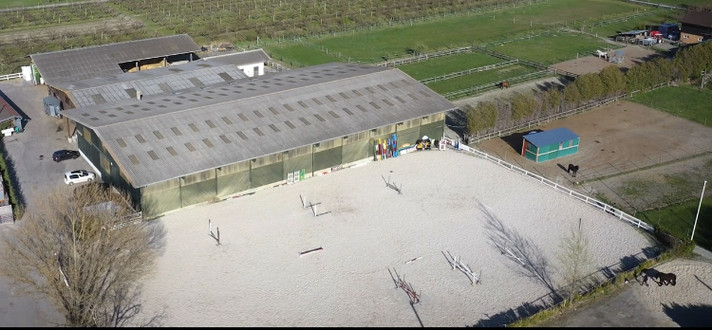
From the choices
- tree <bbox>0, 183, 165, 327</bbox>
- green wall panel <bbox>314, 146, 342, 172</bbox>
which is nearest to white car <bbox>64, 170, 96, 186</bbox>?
tree <bbox>0, 183, 165, 327</bbox>

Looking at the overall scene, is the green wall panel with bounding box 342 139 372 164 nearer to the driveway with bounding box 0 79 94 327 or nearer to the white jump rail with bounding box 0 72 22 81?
the driveway with bounding box 0 79 94 327

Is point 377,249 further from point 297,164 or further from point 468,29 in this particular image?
point 468,29

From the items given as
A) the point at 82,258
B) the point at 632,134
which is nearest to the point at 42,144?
the point at 82,258

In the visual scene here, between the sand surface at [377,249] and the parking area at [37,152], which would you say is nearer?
the sand surface at [377,249]

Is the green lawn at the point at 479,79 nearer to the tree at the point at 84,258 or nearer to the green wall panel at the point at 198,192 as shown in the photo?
the green wall panel at the point at 198,192

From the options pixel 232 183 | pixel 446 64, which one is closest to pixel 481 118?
pixel 232 183

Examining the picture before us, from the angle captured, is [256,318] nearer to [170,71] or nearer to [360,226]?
[360,226]

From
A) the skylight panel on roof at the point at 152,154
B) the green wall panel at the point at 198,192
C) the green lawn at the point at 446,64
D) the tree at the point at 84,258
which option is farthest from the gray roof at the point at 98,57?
the tree at the point at 84,258
